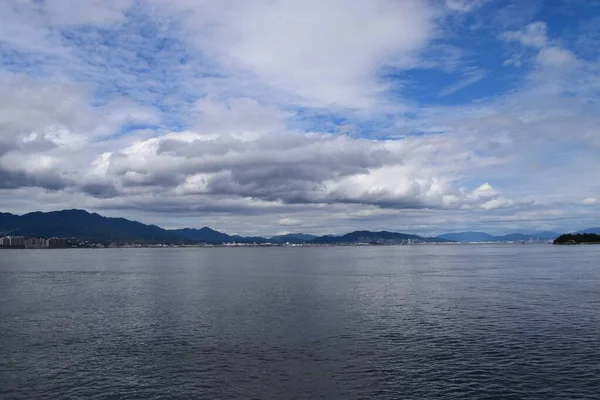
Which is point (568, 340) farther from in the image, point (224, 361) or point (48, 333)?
point (48, 333)

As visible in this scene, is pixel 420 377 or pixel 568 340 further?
pixel 568 340

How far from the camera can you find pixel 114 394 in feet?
123

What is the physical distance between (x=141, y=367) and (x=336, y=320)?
29358 mm

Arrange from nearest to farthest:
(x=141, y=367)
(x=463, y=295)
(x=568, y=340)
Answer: (x=141, y=367) < (x=568, y=340) < (x=463, y=295)

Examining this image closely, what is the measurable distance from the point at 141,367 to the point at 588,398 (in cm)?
3721

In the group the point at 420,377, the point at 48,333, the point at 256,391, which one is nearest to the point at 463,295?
the point at 420,377

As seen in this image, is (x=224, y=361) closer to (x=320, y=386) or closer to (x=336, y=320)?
(x=320, y=386)

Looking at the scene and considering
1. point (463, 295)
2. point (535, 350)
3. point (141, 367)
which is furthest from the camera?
point (463, 295)

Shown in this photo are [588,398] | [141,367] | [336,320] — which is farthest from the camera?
[336,320]

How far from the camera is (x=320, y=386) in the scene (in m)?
38.9

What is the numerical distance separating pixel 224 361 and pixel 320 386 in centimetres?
1147

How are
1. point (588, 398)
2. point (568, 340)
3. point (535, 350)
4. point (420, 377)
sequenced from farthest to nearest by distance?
point (568, 340)
point (535, 350)
point (420, 377)
point (588, 398)

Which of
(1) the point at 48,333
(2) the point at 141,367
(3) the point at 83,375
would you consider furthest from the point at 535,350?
(1) the point at 48,333

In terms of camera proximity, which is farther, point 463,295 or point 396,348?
point 463,295
